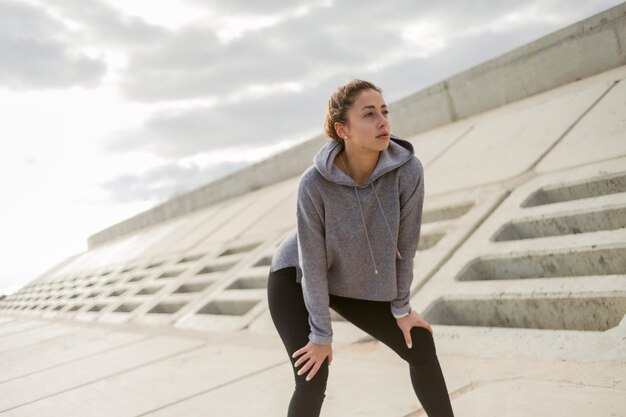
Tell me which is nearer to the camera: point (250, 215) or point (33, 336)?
point (33, 336)

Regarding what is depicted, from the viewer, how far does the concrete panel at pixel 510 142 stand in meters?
4.60

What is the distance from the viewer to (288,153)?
10.4 metres

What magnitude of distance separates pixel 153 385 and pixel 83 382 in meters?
0.75

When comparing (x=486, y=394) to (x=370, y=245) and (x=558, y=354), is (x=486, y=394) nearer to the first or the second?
(x=558, y=354)

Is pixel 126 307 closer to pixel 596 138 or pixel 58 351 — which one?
pixel 58 351

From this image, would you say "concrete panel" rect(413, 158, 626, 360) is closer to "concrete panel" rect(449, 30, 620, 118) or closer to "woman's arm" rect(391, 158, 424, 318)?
"woman's arm" rect(391, 158, 424, 318)

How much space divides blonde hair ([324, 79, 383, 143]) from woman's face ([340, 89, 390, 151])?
0.07 ft

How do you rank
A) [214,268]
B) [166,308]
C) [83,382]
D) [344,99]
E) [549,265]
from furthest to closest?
[214,268] < [166,308] < [83,382] < [549,265] < [344,99]

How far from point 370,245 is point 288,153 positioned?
344 inches

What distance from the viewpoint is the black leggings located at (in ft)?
5.57

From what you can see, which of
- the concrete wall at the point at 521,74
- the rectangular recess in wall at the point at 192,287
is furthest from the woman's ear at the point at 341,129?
the concrete wall at the point at 521,74

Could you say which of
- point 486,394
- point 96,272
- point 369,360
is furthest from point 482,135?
point 96,272

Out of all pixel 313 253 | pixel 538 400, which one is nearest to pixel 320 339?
pixel 313 253

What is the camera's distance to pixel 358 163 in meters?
1.79
